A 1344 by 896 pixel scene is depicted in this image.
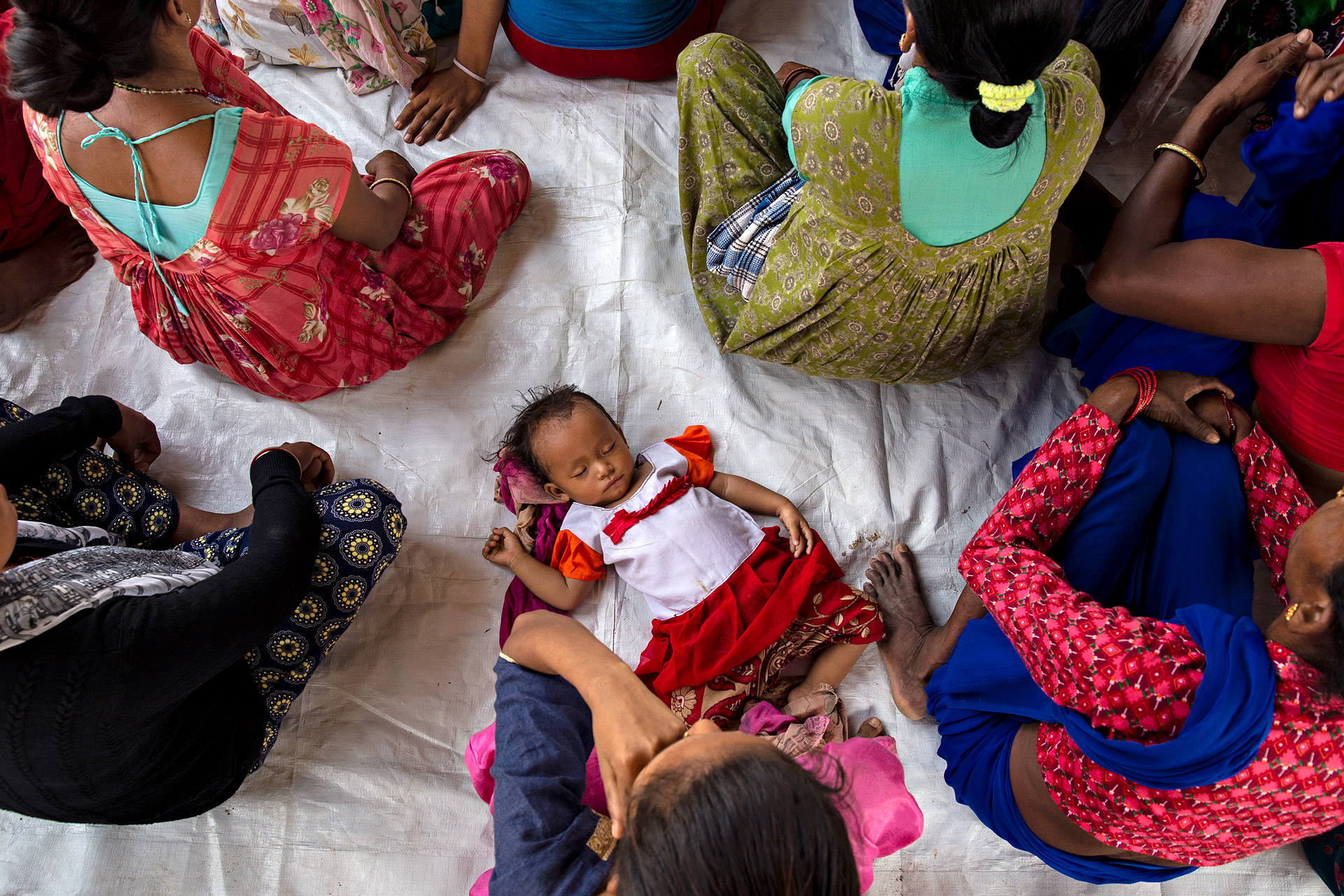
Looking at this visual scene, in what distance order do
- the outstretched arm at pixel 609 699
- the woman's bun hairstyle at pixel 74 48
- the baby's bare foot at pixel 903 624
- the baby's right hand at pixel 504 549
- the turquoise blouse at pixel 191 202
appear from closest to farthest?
the outstretched arm at pixel 609 699, the woman's bun hairstyle at pixel 74 48, the turquoise blouse at pixel 191 202, the baby's bare foot at pixel 903 624, the baby's right hand at pixel 504 549

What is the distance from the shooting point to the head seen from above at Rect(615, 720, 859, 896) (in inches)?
29.1

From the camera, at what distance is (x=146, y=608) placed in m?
1.07

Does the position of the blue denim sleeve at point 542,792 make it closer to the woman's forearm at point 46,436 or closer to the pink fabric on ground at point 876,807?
the pink fabric on ground at point 876,807

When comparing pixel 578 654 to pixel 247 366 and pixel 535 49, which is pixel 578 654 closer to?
pixel 247 366

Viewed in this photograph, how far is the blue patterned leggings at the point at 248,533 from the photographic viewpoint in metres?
1.46

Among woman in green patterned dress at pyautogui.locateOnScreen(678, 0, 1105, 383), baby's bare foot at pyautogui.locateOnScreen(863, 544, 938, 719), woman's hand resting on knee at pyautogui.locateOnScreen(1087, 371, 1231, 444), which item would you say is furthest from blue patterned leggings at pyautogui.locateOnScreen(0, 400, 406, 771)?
woman's hand resting on knee at pyautogui.locateOnScreen(1087, 371, 1231, 444)

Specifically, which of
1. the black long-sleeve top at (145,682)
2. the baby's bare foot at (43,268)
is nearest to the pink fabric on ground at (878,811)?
the black long-sleeve top at (145,682)

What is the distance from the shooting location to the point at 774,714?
1.51 m

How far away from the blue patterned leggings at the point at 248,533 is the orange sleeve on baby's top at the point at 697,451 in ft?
2.01

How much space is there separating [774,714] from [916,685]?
0.31m

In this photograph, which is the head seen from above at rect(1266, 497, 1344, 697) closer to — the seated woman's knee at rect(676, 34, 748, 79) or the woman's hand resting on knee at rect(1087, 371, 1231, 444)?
the woman's hand resting on knee at rect(1087, 371, 1231, 444)

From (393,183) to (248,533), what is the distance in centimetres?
88

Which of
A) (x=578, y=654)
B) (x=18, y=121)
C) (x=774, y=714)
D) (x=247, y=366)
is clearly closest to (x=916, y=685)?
(x=774, y=714)

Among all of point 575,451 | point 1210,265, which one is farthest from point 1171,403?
point 575,451
